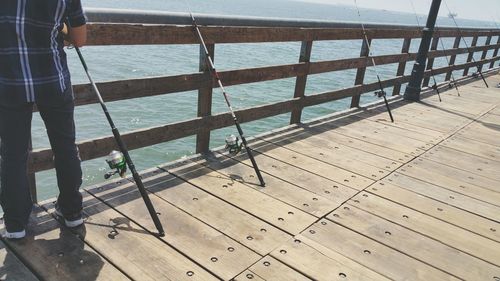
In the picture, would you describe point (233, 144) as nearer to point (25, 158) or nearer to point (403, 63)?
point (25, 158)

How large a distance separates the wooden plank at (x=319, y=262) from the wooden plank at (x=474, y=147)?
3.51 metres

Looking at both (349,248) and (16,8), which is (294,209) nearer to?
(349,248)

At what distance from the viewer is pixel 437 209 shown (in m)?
3.78

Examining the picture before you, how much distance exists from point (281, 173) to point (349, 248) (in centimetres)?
131

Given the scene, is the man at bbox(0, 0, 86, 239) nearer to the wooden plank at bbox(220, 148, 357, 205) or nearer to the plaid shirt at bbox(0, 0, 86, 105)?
the plaid shirt at bbox(0, 0, 86, 105)

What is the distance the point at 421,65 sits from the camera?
805cm

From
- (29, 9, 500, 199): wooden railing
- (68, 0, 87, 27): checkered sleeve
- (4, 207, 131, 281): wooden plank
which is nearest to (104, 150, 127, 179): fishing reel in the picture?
(29, 9, 500, 199): wooden railing

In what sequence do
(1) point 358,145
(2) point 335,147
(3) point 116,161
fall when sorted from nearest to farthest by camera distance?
(3) point 116,161, (2) point 335,147, (1) point 358,145

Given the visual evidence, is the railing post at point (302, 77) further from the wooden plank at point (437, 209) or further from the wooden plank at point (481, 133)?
the wooden plank at point (481, 133)

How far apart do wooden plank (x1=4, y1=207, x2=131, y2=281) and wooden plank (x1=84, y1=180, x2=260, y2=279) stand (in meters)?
0.34

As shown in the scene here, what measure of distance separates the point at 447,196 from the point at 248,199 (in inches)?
79.0

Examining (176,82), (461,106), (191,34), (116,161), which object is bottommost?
(461,106)

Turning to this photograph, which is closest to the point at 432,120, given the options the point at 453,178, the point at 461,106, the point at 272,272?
the point at 461,106

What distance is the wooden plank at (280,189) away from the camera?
357cm
